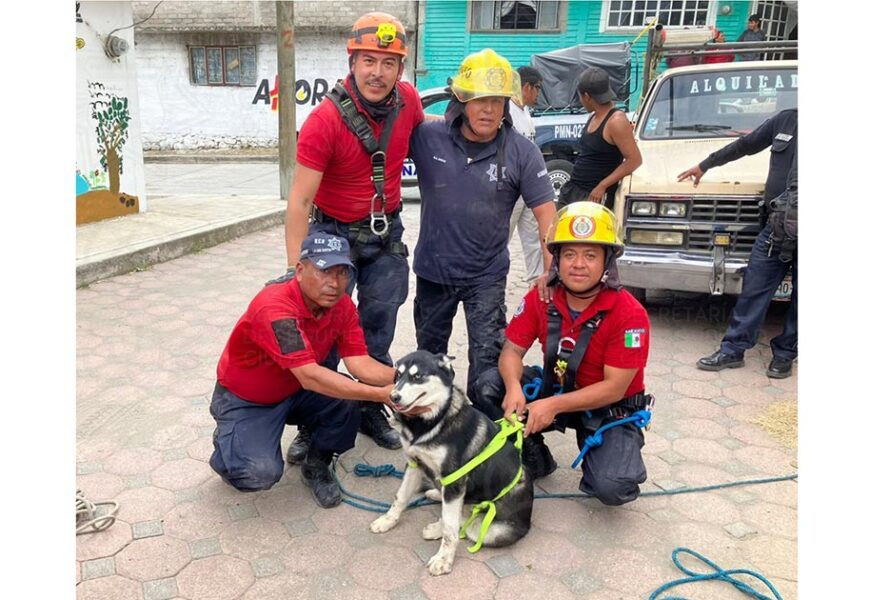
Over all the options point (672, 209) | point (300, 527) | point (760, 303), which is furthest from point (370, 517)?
point (672, 209)

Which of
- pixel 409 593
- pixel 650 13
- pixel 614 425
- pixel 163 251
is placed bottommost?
pixel 409 593

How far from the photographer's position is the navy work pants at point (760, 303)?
14.9 ft

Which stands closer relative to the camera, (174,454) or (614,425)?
(614,425)

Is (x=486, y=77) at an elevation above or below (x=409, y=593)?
above

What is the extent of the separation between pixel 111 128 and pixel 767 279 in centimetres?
752

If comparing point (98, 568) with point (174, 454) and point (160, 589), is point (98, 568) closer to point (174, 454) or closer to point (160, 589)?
point (160, 589)

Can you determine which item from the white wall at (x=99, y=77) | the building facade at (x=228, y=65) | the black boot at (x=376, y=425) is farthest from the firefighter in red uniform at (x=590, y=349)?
the building facade at (x=228, y=65)

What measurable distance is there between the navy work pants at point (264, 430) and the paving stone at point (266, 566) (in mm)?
338

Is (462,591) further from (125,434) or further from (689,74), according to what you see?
(689,74)

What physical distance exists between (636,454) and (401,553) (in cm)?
114

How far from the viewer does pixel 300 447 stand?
337cm

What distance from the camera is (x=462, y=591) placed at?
2463 mm

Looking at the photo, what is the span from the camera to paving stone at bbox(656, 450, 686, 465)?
11.4 ft

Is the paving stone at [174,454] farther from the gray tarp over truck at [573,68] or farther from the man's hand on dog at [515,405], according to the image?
the gray tarp over truck at [573,68]
